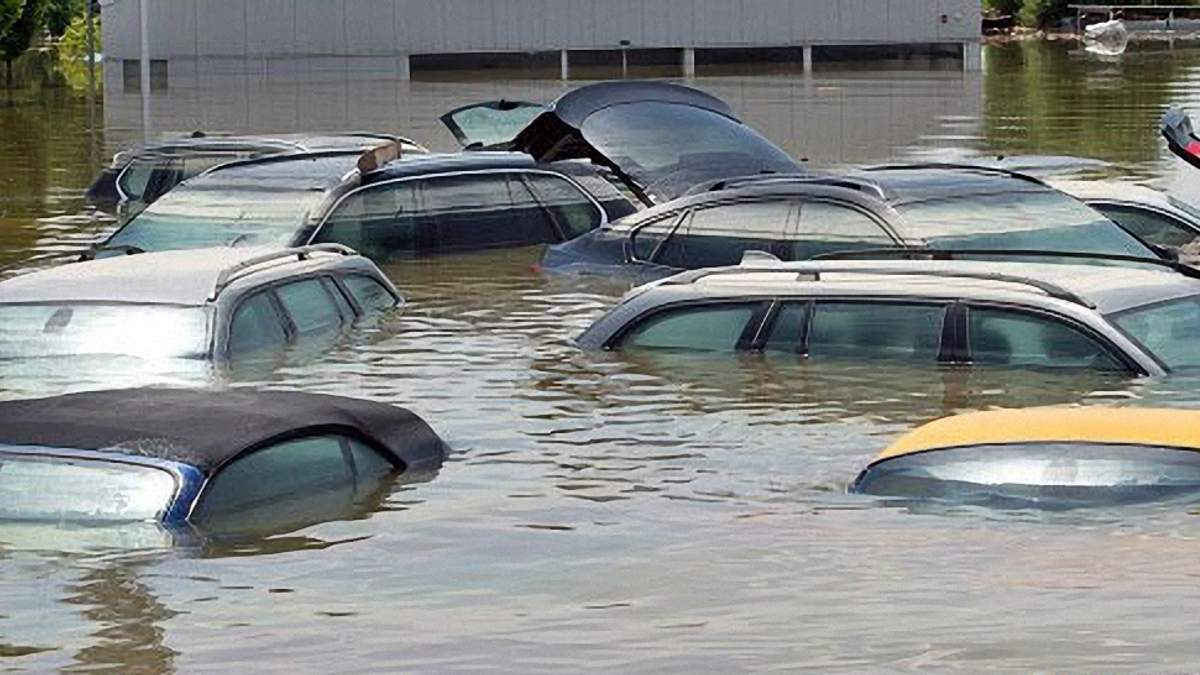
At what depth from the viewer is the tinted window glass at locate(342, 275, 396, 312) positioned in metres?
17.2

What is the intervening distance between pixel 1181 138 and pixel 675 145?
14.8 feet

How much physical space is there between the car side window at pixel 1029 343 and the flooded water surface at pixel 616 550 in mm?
106

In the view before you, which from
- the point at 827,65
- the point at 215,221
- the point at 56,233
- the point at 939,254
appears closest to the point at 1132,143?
the point at 56,233

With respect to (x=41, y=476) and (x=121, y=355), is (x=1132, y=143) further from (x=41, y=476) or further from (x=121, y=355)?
(x=41, y=476)

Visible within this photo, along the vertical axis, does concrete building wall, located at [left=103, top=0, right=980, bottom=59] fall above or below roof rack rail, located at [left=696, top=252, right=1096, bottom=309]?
above

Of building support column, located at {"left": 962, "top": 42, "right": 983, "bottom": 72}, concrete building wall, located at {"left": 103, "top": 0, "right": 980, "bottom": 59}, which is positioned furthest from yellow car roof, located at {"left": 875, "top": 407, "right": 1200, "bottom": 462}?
building support column, located at {"left": 962, "top": 42, "right": 983, "bottom": 72}

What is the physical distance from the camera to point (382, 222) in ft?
69.7

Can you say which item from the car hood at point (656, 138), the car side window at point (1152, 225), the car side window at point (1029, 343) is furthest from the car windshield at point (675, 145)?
the car side window at point (1029, 343)

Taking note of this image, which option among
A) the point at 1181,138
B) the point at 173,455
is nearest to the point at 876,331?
the point at 173,455

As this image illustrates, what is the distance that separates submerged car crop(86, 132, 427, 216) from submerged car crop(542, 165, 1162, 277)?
16.6ft

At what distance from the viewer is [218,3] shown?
6756cm

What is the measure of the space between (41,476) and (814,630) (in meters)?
2.97

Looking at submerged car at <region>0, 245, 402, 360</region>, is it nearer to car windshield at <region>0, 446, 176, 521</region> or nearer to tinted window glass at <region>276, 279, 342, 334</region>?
tinted window glass at <region>276, 279, 342, 334</region>

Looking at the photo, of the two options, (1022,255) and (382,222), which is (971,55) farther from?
(1022,255)
